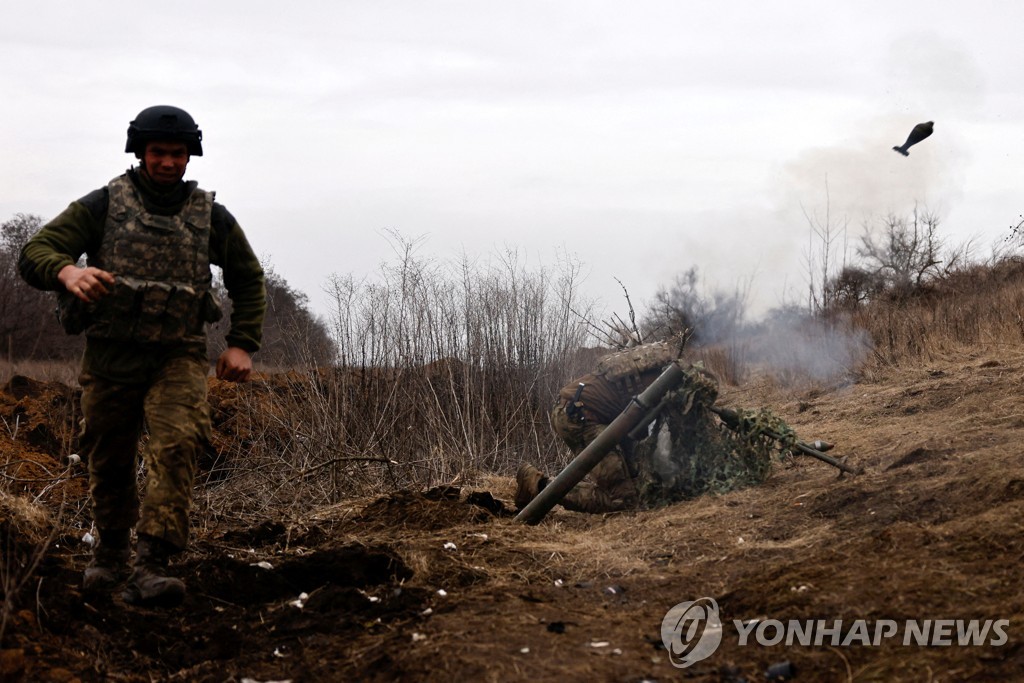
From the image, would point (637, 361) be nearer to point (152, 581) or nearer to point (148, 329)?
point (148, 329)

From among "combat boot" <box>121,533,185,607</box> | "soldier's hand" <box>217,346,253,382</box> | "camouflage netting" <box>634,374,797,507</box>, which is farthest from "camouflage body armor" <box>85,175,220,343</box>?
"camouflage netting" <box>634,374,797,507</box>

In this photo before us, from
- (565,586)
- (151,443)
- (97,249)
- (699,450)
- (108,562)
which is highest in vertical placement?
(97,249)

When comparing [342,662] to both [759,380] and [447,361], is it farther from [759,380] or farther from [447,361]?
[759,380]

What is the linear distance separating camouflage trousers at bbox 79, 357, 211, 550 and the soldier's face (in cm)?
69

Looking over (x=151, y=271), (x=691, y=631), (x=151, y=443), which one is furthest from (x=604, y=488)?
(x=151, y=271)

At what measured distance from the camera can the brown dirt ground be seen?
9.63 ft

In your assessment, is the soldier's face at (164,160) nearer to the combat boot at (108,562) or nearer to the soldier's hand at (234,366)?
the soldier's hand at (234,366)

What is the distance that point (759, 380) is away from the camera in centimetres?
1490

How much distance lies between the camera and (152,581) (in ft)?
11.5

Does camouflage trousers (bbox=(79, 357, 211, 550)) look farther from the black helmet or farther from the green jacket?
the black helmet

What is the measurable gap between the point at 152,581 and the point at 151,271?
1122 millimetres

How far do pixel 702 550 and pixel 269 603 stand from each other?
2054 millimetres

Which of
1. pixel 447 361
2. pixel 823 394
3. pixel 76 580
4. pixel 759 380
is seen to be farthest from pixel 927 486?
pixel 759 380

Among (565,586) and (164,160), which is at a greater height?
(164,160)
